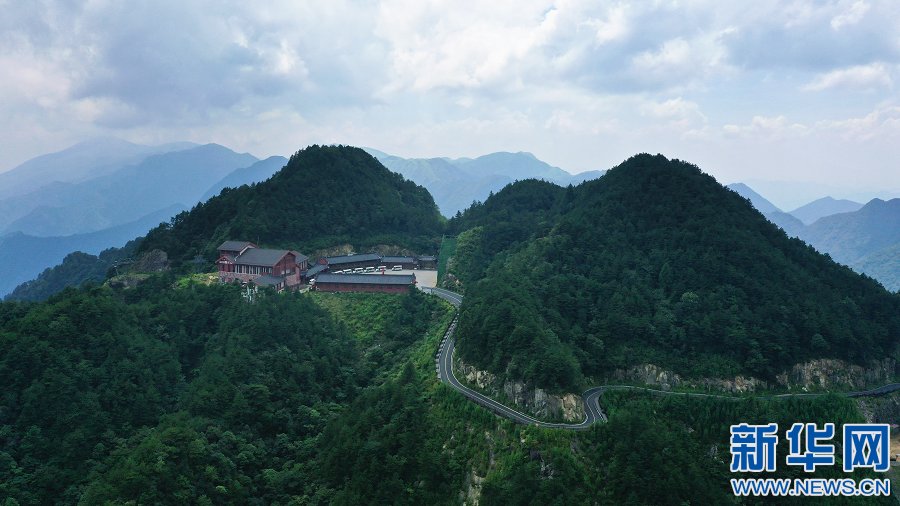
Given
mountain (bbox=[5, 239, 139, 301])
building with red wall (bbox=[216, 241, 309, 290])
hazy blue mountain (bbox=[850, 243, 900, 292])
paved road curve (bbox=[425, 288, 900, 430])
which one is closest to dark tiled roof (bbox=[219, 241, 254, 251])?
building with red wall (bbox=[216, 241, 309, 290])

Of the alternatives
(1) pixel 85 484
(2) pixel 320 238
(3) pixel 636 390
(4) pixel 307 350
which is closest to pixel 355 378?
(4) pixel 307 350

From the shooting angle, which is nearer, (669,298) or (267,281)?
(669,298)

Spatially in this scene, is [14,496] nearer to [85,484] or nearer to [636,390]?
[85,484]

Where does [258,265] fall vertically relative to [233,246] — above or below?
below

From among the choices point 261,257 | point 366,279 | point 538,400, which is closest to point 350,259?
point 366,279

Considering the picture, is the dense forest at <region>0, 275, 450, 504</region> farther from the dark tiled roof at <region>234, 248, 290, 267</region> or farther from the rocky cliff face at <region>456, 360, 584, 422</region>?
the dark tiled roof at <region>234, 248, 290, 267</region>

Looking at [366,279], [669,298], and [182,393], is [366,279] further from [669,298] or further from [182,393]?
[669,298]
